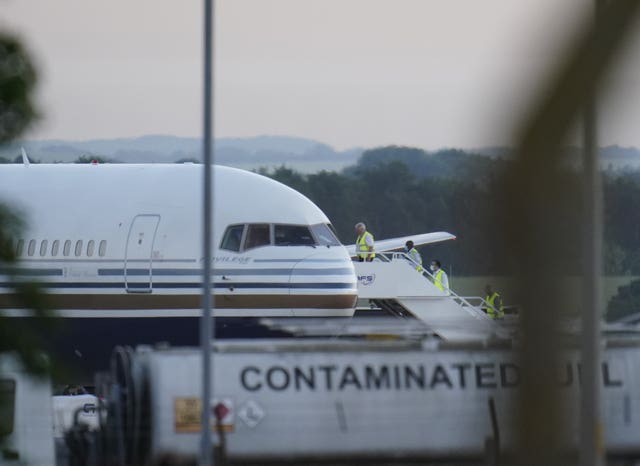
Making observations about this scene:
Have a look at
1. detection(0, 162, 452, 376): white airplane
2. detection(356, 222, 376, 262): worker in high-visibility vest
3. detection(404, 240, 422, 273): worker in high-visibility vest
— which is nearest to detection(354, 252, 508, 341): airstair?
detection(356, 222, 376, 262): worker in high-visibility vest

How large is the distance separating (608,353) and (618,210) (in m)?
14.8

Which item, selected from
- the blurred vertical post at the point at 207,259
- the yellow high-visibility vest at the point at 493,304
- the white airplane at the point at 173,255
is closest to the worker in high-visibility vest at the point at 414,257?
the white airplane at the point at 173,255

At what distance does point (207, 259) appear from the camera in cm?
1526

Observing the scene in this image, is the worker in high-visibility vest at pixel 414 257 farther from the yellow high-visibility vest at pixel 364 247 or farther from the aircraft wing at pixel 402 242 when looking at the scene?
the aircraft wing at pixel 402 242

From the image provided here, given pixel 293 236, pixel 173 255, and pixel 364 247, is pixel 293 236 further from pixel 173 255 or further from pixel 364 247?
pixel 364 247

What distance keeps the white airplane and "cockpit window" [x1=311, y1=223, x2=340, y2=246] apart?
0.03 m

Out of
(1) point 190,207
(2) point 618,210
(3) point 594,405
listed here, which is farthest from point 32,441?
(2) point 618,210

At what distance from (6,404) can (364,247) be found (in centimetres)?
2764

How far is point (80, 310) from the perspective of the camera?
80.9 ft

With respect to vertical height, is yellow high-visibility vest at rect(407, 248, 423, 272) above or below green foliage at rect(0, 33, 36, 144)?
below

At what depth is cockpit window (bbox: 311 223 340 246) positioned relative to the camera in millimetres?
24562

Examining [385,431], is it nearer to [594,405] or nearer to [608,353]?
[608,353]

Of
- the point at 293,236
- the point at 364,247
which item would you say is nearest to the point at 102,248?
the point at 293,236

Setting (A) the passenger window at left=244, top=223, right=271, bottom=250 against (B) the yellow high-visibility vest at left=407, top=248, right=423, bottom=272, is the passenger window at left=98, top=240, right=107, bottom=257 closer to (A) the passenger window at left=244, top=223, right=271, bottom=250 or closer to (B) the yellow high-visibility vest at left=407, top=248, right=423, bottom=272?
(A) the passenger window at left=244, top=223, right=271, bottom=250
